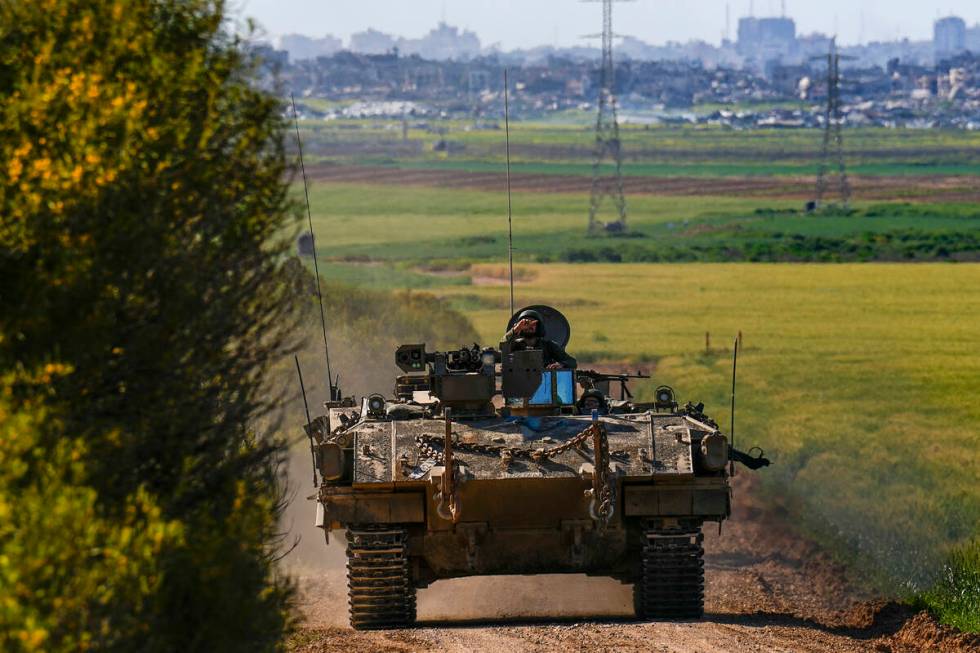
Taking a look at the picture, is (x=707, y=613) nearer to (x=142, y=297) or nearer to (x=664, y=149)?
(x=142, y=297)

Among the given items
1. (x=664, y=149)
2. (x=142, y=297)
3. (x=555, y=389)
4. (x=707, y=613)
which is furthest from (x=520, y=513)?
(x=664, y=149)

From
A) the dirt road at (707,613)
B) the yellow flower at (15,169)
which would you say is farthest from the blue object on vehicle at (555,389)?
the yellow flower at (15,169)

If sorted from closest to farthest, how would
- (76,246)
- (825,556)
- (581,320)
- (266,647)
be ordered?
1. (76,246)
2. (266,647)
3. (825,556)
4. (581,320)

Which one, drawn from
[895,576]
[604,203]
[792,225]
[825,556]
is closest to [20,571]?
[895,576]

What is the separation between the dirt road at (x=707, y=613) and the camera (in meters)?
18.9

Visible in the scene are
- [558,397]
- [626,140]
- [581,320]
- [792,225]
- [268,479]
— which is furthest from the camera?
[626,140]

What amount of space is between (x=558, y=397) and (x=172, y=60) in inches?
358

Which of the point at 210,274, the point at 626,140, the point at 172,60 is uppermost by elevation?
the point at 172,60

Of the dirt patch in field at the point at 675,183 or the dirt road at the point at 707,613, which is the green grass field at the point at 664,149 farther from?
the dirt road at the point at 707,613

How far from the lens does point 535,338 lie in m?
22.6

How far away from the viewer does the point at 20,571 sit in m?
10.1

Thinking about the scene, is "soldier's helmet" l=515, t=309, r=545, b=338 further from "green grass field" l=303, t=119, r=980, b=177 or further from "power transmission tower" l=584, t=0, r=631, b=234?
"green grass field" l=303, t=119, r=980, b=177

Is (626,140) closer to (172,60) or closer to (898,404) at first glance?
(898,404)

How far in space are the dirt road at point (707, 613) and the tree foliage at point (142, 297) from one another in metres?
5.55
